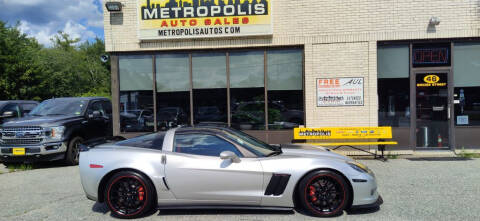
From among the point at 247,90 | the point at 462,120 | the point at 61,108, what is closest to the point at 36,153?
the point at 61,108

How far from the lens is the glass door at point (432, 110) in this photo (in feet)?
A: 29.1

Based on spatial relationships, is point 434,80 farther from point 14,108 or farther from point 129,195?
point 14,108

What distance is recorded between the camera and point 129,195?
440 cm

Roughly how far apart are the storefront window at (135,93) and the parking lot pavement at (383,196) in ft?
8.73

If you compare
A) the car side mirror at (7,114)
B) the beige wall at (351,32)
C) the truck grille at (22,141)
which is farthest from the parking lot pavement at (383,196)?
the car side mirror at (7,114)

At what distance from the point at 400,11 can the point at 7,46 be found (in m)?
30.8

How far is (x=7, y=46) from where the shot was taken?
2733cm

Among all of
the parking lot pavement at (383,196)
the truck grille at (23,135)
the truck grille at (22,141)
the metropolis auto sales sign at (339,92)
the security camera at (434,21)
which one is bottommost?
the parking lot pavement at (383,196)

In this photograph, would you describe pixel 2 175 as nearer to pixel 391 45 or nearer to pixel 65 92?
pixel 391 45

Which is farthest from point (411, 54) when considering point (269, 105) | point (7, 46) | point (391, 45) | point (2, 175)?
point (7, 46)

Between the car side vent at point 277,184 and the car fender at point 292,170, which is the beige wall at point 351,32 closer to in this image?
the car fender at point 292,170

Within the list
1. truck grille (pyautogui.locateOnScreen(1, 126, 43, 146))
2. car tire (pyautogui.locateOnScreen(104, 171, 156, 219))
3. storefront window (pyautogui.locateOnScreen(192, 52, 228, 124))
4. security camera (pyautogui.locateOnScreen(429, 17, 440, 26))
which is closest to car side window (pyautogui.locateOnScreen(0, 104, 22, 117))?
truck grille (pyautogui.locateOnScreen(1, 126, 43, 146))

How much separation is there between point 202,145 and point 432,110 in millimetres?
7389

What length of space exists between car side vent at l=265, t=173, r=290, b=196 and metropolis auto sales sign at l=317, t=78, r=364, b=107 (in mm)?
5260
